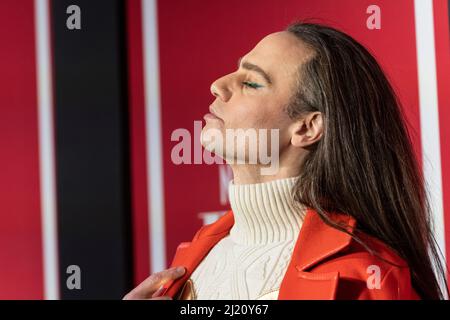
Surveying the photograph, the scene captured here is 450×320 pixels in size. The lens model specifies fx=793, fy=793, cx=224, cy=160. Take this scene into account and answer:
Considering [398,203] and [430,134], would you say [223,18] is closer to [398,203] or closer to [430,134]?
[430,134]

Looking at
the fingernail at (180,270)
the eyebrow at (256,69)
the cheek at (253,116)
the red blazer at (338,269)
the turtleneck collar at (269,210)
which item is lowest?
the fingernail at (180,270)

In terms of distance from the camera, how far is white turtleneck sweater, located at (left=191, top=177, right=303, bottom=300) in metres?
1.38

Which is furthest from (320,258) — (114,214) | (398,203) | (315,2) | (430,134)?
(114,214)

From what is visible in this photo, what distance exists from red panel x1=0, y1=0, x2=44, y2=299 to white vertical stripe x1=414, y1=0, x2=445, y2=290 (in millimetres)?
1092

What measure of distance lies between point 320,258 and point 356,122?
11.2 inches

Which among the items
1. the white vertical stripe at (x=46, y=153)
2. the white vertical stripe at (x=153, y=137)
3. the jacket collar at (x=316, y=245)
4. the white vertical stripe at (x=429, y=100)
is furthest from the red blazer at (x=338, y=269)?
the white vertical stripe at (x=46, y=153)

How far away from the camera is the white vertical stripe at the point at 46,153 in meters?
2.29

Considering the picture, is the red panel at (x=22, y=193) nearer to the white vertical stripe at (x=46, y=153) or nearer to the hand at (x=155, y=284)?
the white vertical stripe at (x=46, y=153)

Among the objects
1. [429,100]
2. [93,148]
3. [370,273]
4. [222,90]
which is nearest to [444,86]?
[429,100]

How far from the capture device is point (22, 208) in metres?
2.29

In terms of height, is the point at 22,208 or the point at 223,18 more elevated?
the point at 223,18

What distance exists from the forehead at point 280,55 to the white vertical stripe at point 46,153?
37.8 inches

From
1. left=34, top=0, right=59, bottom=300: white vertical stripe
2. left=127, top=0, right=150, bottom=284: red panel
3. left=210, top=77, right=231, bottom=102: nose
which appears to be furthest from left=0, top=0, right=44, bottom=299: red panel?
left=210, top=77, right=231, bottom=102: nose

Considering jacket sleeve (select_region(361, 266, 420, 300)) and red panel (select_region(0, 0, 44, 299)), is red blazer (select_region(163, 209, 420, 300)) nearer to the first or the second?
jacket sleeve (select_region(361, 266, 420, 300))
